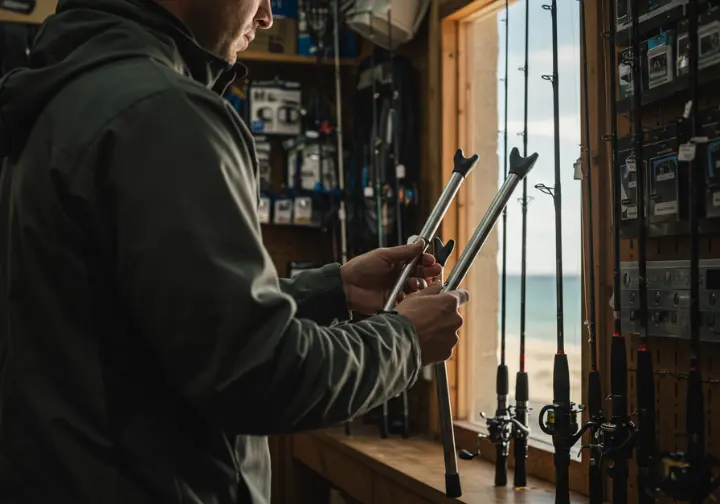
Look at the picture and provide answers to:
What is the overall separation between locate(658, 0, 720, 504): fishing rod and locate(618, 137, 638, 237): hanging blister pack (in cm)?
32

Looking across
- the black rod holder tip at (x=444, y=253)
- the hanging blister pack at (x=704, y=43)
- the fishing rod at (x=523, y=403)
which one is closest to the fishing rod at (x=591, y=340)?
the fishing rod at (x=523, y=403)

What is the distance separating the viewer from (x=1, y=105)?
1.12 metres

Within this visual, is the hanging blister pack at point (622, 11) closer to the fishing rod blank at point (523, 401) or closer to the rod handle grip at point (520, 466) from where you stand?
the fishing rod blank at point (523, 401)

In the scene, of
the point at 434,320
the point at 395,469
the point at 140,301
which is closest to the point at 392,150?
the point at 395,469

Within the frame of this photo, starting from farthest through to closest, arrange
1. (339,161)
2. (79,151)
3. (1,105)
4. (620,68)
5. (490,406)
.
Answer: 1. (339,161)
2. (490,406)
3. (620,68)
4. (1,105)
5. (79,151)

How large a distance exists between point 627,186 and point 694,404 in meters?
0.69

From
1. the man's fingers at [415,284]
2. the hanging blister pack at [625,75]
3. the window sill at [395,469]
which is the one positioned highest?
the hanging blister pack at [625,75]

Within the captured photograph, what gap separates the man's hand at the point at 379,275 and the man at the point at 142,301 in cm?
49

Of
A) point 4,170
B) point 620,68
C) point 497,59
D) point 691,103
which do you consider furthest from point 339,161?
point 4,170

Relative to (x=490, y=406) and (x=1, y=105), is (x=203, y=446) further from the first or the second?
(x=490, y=406)

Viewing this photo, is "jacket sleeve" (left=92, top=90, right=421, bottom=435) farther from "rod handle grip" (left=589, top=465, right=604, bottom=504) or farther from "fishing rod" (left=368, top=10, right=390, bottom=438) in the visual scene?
"fishing rod" (left=368, top=10, right=390, bottom=438)

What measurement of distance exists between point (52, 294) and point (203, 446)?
25cm

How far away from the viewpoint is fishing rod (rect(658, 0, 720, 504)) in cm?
174

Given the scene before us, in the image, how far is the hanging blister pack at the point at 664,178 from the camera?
212 centimetres
